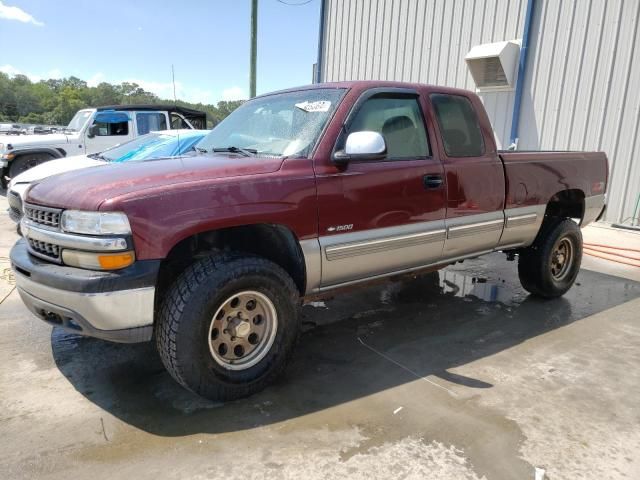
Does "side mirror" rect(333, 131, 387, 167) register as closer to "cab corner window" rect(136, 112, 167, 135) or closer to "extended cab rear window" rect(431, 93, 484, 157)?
"extended cab rear window" rect(431, 93, 484, 157)

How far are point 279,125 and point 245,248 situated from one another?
96 centimetres

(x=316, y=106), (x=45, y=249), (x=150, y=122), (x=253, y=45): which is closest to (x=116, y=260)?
(x=45, y=249)

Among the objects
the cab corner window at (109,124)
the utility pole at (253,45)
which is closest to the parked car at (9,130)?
the utility pole at (253,45)

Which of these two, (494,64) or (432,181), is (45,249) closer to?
(432,181)

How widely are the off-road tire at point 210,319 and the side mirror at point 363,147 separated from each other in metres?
0.85

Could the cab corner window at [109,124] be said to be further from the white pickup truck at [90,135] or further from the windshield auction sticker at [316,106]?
the windshield auction sticker at [316,106]

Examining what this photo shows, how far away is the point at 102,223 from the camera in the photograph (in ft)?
8.09

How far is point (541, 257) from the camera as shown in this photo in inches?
186

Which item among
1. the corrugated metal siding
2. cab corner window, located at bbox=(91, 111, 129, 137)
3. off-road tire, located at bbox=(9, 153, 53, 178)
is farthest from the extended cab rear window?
off-road tire, located at bbox=(9, 153, 53, 178)

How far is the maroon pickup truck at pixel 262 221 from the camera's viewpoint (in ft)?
8.30

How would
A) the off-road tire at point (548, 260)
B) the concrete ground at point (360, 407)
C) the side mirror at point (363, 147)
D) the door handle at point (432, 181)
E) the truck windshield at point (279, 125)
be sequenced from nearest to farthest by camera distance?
the concrete ground at point (360, 407) → the side mirror at point (363, 147) → the truck windshield at point (279, 125) → the door handle at point (432, 181) → the off-road tire at point (548, 260)

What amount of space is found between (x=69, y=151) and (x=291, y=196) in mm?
9729

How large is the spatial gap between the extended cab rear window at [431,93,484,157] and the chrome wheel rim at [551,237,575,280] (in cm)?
162

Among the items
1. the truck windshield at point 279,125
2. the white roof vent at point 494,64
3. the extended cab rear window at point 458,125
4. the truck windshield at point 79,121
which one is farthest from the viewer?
the truck windshield at point 79,121
